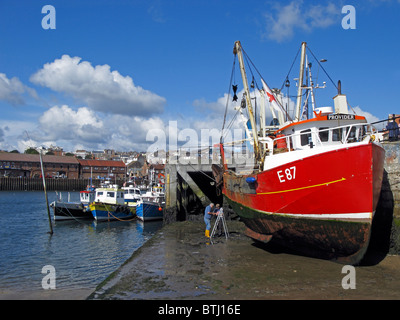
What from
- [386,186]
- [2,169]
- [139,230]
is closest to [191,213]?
[139,230]

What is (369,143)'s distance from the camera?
28.4 feet

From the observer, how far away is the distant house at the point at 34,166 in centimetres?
10469

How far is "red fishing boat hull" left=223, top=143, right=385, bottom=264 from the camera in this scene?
348 inches

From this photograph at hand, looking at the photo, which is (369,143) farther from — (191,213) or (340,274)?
(191,213)

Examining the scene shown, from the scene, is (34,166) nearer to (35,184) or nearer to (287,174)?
(35,184)

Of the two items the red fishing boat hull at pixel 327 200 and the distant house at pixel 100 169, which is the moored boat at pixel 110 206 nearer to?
the red fishing boat hull at pixel 327 200

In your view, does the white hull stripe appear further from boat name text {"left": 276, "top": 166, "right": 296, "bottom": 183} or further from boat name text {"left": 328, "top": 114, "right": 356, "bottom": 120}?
boat name text {"left": 328, "top": 114, "right": 356, "bottom": 120}

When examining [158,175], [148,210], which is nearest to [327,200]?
[148,210]

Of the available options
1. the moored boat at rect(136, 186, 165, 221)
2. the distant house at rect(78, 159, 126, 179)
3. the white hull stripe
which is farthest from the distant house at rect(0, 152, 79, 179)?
the white hull stripe

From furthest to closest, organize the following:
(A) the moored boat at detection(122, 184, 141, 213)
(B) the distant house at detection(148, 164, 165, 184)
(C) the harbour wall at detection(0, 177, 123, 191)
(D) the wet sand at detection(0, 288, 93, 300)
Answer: (C) the harbour wall at detection(0, 177, 123, 191), (B) the distant house at detection(148, 164, 165, 184), (A) the moored boat at detection(122, 184, 141, 213), (D) the wet sand at detection(0, 288, 93, 300)

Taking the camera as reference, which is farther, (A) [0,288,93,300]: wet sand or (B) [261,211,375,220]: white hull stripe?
(A) [0,288,93,300]: wet sand

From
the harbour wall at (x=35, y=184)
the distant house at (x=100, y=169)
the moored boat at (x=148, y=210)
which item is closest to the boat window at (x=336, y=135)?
the moored boat at (x=148, y=210)

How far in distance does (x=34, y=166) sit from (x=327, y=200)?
116 meters

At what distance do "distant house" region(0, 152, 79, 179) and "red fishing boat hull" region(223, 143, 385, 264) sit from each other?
360ft
